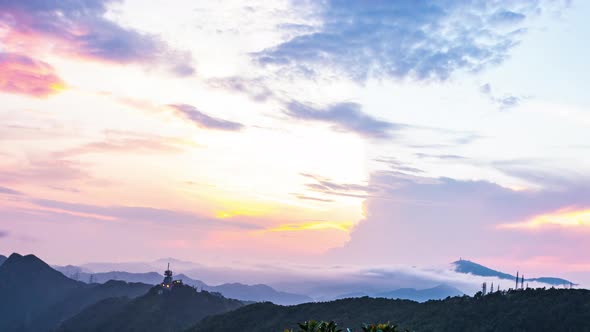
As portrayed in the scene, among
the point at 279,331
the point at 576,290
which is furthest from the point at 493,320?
the point at 279,331

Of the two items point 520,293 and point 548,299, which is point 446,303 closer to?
point 520,293

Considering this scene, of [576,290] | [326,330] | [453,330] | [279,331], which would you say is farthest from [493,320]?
[326,330]

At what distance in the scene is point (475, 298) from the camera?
15725cm

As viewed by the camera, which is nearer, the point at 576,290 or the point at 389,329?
the point at 389,329

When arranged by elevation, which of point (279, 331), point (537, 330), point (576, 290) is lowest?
point (279, 331)

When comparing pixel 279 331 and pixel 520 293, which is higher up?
pixel 520 293

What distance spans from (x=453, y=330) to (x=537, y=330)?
21992 millimetres

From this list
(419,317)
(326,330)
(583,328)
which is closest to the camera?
(326,330)

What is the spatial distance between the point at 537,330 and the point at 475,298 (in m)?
36.0

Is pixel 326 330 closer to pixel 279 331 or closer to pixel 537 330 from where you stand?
pixel 537 330

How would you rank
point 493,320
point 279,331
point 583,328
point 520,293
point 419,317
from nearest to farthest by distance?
point 583,328 → point 493,320 → point 520,293 → point 419,317 → point 279,331

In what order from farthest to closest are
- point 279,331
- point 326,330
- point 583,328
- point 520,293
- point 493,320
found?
point 279,331, point 520,293, point 493,320, point 583,328, point 326,330

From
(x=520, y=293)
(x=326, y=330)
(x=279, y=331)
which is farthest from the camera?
(x=279, y=331)

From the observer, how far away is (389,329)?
56.1m
